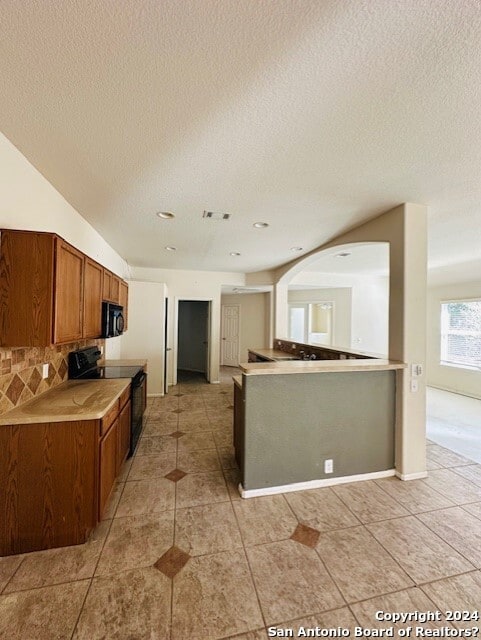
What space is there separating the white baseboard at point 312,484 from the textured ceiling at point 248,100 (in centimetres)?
258

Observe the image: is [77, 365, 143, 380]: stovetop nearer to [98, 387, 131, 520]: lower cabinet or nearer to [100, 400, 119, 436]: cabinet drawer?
[98, 387, 131, 520]: lower cabinet

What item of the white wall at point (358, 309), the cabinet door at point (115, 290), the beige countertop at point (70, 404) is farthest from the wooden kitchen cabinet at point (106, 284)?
the white wall at point (358, 309)

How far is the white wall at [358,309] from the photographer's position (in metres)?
6.94

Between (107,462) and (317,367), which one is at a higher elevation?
(317,367)

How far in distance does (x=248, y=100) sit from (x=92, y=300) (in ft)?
6.96

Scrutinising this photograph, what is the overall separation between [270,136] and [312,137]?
254mm

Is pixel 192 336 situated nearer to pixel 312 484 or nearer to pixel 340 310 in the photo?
pixel 340 310

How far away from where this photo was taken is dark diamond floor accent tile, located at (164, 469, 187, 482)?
2.54 metres

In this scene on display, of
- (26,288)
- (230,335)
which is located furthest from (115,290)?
(230,335)

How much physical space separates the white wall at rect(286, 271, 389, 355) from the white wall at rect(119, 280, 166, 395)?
11.6ft

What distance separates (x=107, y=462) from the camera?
1980 millimetres

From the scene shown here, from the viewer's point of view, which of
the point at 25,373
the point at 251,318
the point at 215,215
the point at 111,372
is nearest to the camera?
the point at 25,373

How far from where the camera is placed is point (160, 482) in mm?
2482

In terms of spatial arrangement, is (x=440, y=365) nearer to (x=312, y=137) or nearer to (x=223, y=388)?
(x=223, y=388)
